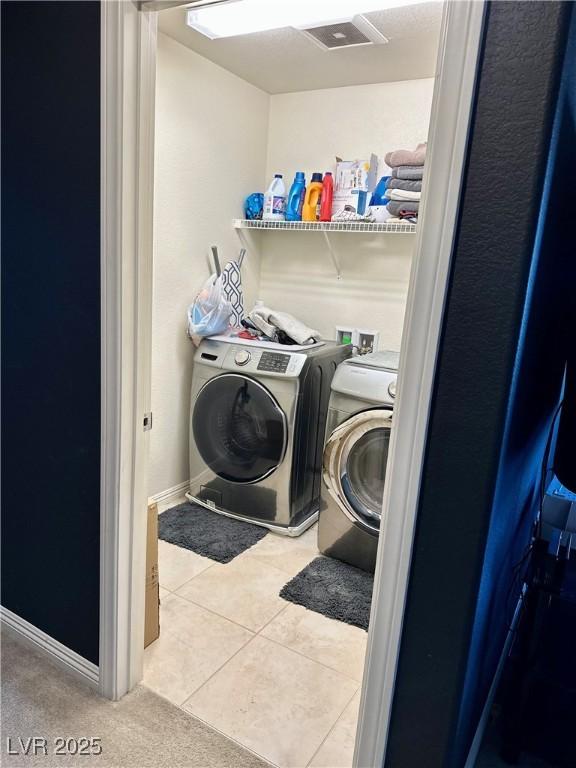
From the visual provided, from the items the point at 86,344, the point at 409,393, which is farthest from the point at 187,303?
the point at 409,393

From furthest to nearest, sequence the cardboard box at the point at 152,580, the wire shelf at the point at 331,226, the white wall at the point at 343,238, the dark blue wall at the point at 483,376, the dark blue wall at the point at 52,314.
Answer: the white wall at the point at 343,238 < the wire shelf at the point at 331,226 < the cardboard box at the point at 152,580 < the dark blue wall at the point at 52,314 < the dark blue wall at the point at 483,376

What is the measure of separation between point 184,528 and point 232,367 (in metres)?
0.86

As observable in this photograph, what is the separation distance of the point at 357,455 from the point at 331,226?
1.20m

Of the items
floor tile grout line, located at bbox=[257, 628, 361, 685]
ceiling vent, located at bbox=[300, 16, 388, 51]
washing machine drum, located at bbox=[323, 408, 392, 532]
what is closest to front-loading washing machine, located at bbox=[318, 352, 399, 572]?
washing machine drum, located at bbox=[323, 408, 392, 532]

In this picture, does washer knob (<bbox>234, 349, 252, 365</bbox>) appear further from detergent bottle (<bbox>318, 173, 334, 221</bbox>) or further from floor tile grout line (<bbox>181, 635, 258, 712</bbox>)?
floor tile grout line (<bbox>181, 635, 258, 712</bbox>)

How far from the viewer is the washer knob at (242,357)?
280 cm

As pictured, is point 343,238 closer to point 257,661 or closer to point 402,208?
point 402,208

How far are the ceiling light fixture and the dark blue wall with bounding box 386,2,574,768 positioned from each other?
119cm

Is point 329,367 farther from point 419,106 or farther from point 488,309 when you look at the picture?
point 488,309

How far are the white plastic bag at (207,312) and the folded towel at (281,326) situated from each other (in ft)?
0.63

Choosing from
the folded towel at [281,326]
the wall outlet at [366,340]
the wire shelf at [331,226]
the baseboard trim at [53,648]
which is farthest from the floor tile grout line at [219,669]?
the wire shelf at [331,226]

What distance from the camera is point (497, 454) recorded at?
3.37 feet

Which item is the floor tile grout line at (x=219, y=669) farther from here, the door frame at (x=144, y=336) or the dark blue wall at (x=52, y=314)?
the dark blue wall at (x=52, y=314)

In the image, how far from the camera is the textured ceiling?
2199 millimetres
